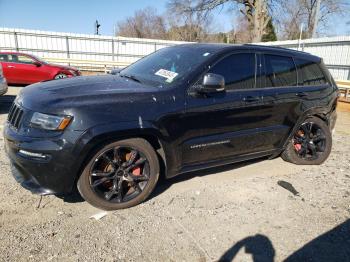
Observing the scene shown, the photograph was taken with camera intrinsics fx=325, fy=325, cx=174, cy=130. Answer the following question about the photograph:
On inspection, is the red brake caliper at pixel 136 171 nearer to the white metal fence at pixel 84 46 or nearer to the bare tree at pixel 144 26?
the white metal fence at pixel 84 46

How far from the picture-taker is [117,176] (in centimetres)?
345

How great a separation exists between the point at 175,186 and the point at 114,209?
97 cm

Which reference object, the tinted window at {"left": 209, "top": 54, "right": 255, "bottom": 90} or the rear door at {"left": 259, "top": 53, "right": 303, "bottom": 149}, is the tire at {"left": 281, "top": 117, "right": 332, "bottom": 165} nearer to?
the rear door at {"left": 259, "top": 53, "right": 303, "bottom": 149}

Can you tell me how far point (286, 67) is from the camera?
15.6 ft

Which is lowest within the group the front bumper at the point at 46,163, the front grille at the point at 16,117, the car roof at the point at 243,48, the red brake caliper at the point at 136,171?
the red brake caliper at the point at 136,171

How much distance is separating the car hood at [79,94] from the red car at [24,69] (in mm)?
9839

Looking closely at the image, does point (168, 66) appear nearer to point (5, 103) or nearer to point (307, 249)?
point (307, 249)

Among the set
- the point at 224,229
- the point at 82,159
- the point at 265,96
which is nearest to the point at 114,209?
the point at 82,159

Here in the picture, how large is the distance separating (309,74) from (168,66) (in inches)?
94.2

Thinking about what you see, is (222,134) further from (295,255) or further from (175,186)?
(295,255)

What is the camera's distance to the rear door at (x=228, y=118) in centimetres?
372

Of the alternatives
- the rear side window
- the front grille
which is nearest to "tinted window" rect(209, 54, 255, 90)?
the front grille

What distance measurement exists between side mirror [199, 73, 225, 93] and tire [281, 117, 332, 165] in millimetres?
2052

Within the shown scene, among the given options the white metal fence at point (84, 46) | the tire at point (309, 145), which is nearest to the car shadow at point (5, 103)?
the tire at point (309, 145)
